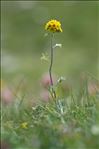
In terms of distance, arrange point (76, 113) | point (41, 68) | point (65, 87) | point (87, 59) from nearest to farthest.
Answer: point (76, 113) < point (65, 87) < point (41, 68) < point (87, 59)

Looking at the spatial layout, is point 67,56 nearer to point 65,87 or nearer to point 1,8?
point 1,8

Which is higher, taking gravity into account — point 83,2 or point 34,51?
point 83,2

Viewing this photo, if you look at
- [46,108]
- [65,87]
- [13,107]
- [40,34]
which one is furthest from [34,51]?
[46,108]

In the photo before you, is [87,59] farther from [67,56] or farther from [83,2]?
[83,2]

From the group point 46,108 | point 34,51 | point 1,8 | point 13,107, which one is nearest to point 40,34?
point 34,51

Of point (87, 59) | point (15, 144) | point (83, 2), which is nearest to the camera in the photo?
point (15, 144)

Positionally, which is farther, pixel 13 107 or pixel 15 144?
pixel 13 107
